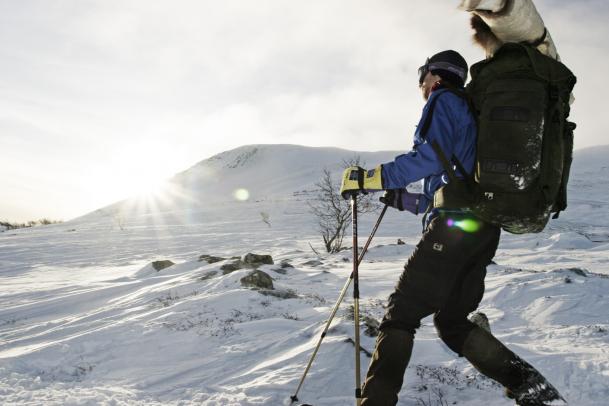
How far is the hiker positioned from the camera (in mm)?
2324

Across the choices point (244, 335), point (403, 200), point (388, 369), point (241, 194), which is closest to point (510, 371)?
point (388, 369)

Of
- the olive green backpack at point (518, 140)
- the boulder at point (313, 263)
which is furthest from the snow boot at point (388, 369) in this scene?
the boulder at point (313, 263)

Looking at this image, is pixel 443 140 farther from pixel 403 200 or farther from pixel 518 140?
pixel 403 200

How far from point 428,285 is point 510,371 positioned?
0.77 meters

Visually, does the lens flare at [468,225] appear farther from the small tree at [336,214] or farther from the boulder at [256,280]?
the small tree at [336,214]

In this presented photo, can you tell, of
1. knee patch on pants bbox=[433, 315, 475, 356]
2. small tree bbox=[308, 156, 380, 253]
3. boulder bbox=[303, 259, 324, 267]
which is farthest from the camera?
small tree bbox=[308, 156, 380, 253]

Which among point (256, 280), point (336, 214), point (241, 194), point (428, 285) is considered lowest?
point (256, 280)

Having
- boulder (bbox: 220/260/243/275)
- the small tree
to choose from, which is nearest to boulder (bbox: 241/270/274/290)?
boulder (bbox: 220/260/243/275)

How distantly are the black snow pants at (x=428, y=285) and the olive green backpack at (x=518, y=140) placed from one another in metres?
0.16

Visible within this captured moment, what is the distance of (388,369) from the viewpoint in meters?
2.37

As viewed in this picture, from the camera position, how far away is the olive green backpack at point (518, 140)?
2.14m

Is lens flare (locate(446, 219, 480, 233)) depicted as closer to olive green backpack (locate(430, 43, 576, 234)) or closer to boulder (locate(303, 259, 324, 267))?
olive green backpack (locate(430, 43, 576, 234))

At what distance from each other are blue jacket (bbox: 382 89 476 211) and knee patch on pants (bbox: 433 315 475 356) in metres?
0.95

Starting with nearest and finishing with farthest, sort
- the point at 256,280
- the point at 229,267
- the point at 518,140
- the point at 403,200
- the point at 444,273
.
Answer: the point at 518,140
the point at 444,273
the point at 403,200
the point at 256,280
the point at 229,267
